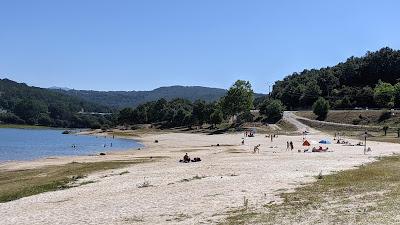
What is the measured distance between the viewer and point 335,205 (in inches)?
864

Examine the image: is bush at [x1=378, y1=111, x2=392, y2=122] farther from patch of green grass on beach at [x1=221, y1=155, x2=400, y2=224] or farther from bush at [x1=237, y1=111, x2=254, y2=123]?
patch of green grass on beach at [x1=221, y1=155, x2=400, y2=224]

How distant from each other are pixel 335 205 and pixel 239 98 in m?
132

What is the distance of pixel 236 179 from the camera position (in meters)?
33.3

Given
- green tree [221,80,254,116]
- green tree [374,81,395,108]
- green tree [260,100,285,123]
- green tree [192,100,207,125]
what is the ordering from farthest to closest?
green tree [192,100,207,125]
green tree [221,80,254,116]
green tree [260,100,285,123]
green tree [374,81,395,108]

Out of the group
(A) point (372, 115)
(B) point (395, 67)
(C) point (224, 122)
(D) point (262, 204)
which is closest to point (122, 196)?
(D) point (262, 204)

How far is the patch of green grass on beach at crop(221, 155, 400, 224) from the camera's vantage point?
1925cm

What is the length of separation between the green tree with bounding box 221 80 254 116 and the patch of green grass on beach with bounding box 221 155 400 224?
12325cm

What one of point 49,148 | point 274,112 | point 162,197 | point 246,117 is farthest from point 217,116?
point 162,197

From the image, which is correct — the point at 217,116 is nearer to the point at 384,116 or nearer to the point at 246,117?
the point at 246,117

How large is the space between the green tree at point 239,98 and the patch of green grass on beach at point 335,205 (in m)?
123

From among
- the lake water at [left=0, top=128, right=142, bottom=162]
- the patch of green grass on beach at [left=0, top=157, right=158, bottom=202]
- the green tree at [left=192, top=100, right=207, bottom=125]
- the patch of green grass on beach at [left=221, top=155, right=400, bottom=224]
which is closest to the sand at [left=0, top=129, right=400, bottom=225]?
the patch of green grass on beach at [left=221, top=155, right=400, bottom=224]

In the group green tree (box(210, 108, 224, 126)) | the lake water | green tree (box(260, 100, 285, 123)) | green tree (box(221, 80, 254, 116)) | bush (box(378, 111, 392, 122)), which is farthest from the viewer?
green tree (box(210, 108, 224, 126))

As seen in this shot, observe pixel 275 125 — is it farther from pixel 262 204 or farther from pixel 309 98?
pixel 262 204

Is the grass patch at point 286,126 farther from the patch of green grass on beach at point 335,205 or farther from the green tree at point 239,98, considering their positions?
the patch of green grass on beach at point 335,205
